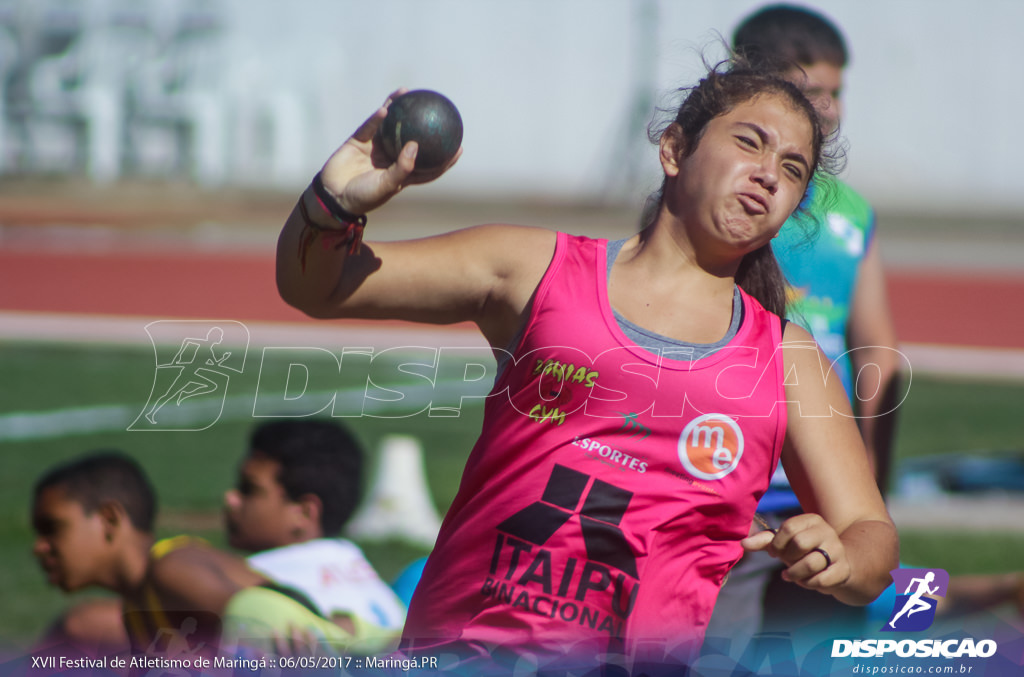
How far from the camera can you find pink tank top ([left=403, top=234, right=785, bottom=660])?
1658 millimetres

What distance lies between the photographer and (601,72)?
2977cm

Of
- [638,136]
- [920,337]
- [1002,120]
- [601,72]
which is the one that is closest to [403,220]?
[638,136]

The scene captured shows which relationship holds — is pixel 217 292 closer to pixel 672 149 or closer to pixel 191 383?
pixel 191 383

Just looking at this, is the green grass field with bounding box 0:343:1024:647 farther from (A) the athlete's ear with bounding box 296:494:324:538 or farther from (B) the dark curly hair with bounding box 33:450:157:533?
(A) the athlete's ear with bounding box 296:494:324:538

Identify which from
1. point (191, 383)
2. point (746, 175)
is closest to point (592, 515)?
point (746, 175)

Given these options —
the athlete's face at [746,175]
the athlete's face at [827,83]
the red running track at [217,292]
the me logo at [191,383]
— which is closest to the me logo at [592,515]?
the athlete's face at [746,175]

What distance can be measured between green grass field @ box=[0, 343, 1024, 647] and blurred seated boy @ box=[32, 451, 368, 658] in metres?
0.45

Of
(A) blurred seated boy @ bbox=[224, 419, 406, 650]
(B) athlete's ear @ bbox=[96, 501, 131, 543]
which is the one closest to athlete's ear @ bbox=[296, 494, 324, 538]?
(A) blurred seated boy @ bbox=[224, 419, 406, 650]

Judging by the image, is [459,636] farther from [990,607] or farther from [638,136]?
[638,136]

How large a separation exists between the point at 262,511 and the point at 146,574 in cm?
72

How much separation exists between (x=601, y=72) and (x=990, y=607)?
91.9 feet

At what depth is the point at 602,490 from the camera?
65.4 inches

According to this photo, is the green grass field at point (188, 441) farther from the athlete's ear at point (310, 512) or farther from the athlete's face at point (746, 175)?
the athlete's face at point (746, 175)

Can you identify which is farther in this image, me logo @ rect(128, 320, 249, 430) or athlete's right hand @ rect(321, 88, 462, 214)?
me logo @ rect(128, 320, 249, 430)
